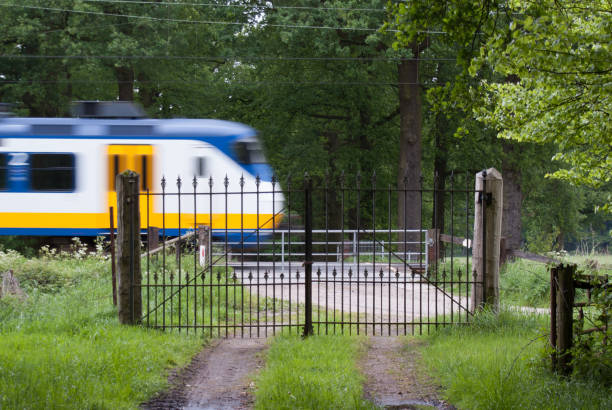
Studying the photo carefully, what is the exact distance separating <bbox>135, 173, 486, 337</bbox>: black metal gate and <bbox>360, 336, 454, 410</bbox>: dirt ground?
357mm

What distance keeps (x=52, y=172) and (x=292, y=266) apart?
6.55 metres

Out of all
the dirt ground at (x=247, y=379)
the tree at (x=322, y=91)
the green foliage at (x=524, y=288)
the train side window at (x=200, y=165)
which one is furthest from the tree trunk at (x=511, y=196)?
the dirt ground at (x=247, y=379)

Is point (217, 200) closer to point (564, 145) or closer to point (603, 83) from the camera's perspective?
point (564, 145)

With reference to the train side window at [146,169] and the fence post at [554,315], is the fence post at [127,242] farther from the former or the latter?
the train side window at [146,169]

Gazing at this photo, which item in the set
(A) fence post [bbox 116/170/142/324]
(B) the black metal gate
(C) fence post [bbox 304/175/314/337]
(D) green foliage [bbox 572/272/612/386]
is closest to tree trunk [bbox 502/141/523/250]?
(B) the black metal gate

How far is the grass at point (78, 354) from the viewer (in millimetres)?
5605

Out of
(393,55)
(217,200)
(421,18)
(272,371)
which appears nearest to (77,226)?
(217,200)

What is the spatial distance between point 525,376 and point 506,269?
793 centimetres

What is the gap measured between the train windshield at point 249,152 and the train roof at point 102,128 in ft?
1.60

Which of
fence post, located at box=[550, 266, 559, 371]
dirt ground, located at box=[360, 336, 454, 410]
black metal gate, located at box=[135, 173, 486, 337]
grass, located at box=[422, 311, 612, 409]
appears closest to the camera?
→ grass, located at box=[422, 311, 612, 409]

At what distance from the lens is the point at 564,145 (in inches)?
346

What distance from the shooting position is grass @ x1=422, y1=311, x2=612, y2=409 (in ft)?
17.6

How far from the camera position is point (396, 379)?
22.5ft

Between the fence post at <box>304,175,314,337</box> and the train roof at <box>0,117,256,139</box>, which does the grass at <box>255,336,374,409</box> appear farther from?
the train roof at <box>0,117,256,139</box>
